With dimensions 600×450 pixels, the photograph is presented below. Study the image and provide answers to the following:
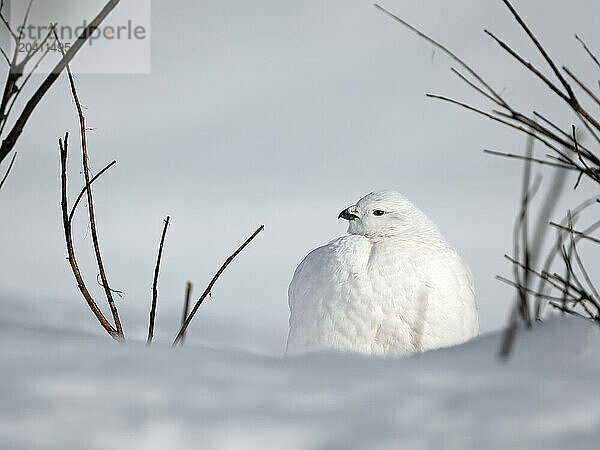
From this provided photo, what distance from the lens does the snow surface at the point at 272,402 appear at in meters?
Result: 0.65

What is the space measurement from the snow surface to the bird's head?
6.54ft

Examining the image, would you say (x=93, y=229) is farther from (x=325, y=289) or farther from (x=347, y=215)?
(x=347, y=215)

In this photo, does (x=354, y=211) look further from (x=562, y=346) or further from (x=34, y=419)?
(x=34, y=419)

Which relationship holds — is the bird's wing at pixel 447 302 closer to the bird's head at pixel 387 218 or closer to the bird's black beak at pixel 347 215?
the bird's head at pixel 387 218

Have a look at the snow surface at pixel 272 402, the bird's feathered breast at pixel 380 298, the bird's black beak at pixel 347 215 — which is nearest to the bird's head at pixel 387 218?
the bird's black beak at pixel 347 215

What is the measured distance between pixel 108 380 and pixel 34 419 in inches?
2.9

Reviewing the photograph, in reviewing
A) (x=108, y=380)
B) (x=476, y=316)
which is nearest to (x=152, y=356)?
(x=108, y=380)

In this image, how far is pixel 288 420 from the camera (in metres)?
0.67

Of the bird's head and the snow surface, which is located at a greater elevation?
the bird's head

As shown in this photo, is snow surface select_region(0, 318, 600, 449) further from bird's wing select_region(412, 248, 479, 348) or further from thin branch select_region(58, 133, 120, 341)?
bird's wing select_region(412, 248, 479, 348)

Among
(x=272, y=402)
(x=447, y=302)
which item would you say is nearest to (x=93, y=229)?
(x=272, y=402)

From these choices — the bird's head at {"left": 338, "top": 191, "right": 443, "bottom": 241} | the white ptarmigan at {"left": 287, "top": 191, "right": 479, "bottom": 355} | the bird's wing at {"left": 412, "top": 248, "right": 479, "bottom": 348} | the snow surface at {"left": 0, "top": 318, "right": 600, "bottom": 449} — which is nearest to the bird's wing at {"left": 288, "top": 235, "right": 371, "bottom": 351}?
the white ptarmigan at {"left": 287, "top": 191, "right": 479, "bottom": 355}

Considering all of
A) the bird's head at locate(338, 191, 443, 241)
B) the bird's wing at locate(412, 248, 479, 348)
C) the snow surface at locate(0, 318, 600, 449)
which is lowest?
the bird's wing at locate(412, 248, 479, 348)

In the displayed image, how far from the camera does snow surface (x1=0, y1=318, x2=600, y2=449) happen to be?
65cm
